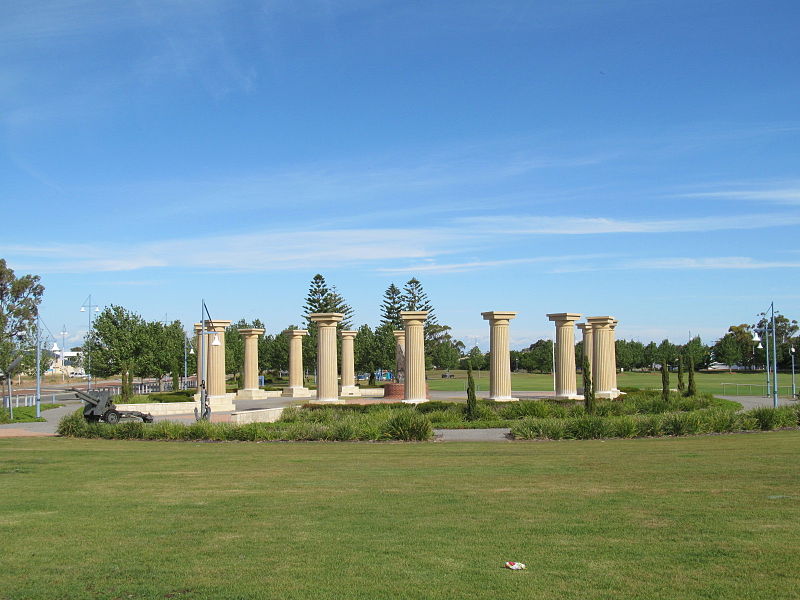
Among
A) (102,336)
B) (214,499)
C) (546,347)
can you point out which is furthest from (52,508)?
(546,347)

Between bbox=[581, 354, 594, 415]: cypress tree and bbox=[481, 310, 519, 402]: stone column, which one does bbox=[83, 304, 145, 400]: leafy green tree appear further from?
bbox=[581, 354, 594, 415]: cypress tree

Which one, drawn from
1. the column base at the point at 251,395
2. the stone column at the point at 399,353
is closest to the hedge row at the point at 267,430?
the column base at the point at 251,395

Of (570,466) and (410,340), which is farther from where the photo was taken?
(410,340)

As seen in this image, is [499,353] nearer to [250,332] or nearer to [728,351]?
[250,332]

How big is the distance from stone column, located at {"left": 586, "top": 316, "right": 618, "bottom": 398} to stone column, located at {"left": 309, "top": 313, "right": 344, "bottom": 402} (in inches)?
554

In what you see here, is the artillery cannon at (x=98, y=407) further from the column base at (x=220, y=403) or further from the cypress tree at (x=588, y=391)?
the cypress tree at (x=588, y=391)

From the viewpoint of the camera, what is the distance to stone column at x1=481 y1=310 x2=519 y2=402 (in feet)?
114

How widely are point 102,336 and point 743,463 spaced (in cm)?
5267

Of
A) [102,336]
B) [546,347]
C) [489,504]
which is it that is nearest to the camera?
[489,504]

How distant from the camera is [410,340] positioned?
34969 mm

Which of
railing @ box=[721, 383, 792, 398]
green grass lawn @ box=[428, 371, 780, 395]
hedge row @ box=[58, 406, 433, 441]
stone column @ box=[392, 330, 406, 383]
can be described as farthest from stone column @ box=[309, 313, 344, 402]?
railing @ box=[721, 383, 792, 398]

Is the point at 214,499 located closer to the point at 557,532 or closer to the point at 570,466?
the point at 557,532

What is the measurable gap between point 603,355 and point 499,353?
28.1 feet

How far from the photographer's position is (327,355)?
38.7m
